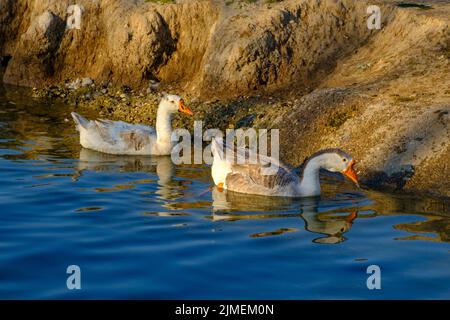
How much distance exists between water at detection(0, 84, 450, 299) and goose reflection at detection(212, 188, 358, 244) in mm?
30

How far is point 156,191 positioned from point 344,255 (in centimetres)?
481

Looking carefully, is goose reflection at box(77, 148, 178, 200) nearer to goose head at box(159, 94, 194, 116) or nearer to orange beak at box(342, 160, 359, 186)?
goose head at box(159, 94, 194, 116)

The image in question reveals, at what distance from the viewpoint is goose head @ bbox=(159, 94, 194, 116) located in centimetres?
1916

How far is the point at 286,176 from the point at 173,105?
5.01 metres

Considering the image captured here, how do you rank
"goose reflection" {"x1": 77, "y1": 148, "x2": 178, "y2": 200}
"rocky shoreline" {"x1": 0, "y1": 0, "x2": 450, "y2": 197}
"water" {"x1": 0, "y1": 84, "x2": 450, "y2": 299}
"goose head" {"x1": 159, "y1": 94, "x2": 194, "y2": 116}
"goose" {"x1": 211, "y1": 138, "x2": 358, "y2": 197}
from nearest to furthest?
"water" {"x1": 0, "y1": 84, "x2": 450, "y2": 299} < "goose" {"x1": 211, "y1": 138, "x2": 358, "y2": 197} < "goose reflection" {"x1": 77, "y1": 148, "x2": 178, "y2": 200} < "rocky shoreline" {"x1": 0, "y1": 0, "x2": 450, "y2": 197} < "goose head" {"x1": 159, "y1": 94, "x2": 194, "y2": 116}

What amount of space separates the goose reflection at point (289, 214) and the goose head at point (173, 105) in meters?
3.83

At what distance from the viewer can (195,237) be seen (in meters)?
12.5

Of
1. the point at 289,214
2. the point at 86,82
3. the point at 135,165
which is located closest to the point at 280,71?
the point at 135,165

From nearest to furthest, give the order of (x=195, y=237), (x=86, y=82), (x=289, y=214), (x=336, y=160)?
(x=195, y=237), (x=289, y=214), (x=336, y=160), (x=86, y=82)

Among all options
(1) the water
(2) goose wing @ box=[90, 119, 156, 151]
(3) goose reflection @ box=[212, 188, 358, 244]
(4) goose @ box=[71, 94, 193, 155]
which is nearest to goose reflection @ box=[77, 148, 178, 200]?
(1) the water

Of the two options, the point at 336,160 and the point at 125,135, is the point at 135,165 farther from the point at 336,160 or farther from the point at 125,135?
the point at 336,160

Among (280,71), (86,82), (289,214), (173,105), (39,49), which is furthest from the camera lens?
(39,49)

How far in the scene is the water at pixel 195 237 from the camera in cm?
1039

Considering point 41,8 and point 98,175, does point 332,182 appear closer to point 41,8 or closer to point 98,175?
point 98,175
